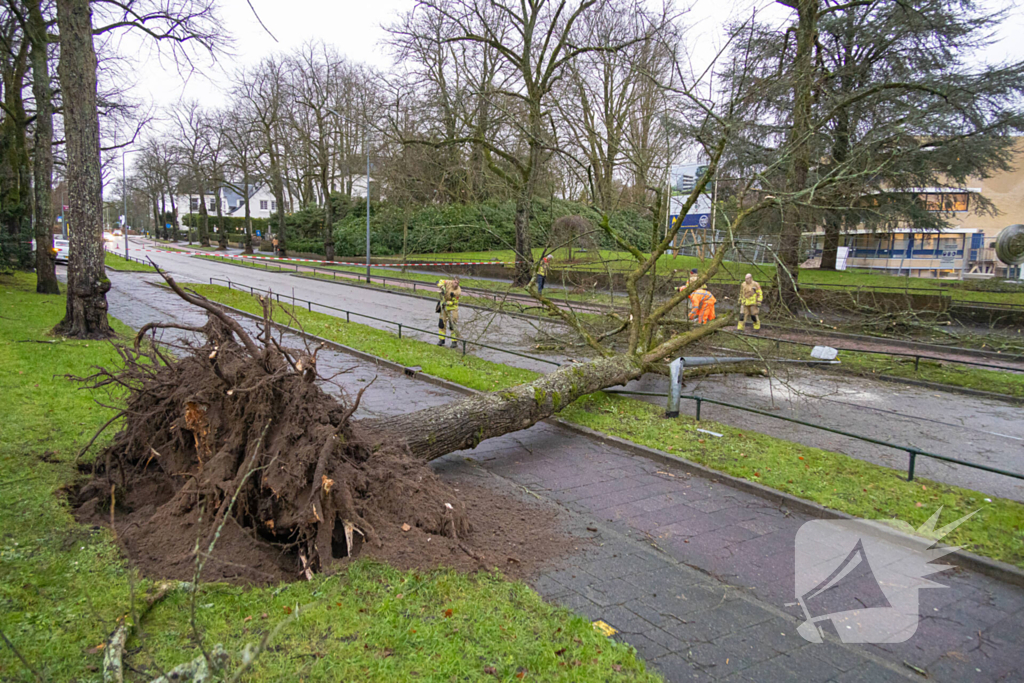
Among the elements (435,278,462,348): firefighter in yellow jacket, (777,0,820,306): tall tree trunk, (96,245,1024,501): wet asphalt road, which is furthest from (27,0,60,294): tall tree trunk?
(777,0,820,306): tall tree trunk

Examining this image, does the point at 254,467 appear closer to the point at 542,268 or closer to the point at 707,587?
the point at 707,587

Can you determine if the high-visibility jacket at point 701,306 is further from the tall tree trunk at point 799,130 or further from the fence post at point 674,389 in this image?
the fence post at point 674,389

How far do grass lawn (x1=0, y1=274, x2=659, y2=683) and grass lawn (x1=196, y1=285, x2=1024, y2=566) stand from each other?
3.64 meters

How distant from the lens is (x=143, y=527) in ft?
15.2

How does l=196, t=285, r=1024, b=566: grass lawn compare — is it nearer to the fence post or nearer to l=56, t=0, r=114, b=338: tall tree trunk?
the fence post

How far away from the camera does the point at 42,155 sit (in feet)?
72.1

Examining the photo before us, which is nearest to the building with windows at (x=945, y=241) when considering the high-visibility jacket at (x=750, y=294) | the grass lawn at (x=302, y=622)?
the high-visibility jacket at (x=750, y=294)

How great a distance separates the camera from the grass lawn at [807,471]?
5766 mm

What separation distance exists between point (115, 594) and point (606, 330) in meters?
10.2

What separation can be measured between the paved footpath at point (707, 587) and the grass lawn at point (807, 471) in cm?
48

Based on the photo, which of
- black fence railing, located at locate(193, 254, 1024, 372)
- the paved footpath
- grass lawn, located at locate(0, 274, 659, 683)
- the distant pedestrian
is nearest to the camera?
grass lawn, located at locate(0, 274, 659, 683)

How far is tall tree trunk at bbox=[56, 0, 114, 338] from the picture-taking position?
12750 millimetres

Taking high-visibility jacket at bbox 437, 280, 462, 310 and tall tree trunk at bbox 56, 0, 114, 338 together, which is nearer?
tall tree trunk at bbox 56, 0, 114, 338

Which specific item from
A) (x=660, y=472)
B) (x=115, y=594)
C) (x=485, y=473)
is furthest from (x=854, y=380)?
(x=115, y=594)
